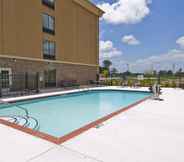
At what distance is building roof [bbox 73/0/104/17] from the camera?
20.8 m

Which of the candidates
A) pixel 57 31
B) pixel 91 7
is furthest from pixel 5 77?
pixel 91 7

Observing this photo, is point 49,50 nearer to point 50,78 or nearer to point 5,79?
point 50,78

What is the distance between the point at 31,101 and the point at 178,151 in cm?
861

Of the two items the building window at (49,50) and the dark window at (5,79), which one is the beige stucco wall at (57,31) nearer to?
the building window at (49,50)

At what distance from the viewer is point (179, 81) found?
57.7 feet

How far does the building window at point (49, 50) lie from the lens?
16.4m

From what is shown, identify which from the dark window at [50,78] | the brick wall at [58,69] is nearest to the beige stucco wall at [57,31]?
the brick wall at [58,69]

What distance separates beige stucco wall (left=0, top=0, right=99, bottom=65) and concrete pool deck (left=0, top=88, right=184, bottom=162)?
1078cm

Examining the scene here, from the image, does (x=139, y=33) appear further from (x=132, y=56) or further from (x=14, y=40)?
(x=14, y=40)

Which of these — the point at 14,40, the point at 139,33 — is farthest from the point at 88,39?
the point at 14,40

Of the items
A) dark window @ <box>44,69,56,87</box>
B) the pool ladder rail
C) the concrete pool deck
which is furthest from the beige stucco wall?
the concrete pool deck

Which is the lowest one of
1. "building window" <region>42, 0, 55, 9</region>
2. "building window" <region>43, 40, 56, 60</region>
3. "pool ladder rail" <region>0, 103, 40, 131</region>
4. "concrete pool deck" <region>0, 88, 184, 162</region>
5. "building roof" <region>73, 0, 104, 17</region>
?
"pool ladder rail" <region>0, 103, 40, 131</region>

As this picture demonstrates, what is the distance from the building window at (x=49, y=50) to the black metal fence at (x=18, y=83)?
2627 millimetres

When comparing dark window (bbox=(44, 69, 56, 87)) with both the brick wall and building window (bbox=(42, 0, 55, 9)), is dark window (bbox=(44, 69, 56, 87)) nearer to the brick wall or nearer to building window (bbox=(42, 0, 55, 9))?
the brick wall
